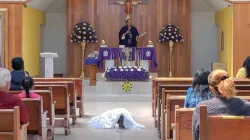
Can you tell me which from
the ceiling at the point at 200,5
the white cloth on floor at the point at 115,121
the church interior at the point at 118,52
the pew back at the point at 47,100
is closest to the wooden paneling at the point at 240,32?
the church interior at the point at 118,52

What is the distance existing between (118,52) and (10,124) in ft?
31.4

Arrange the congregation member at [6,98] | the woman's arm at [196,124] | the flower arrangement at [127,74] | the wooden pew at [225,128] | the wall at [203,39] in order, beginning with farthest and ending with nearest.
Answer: the wall at [203,39], the flower arrangement at [127,74], the congregation member at [6,98], the woman's arm at [196,124], the wooden pew at [225,128]

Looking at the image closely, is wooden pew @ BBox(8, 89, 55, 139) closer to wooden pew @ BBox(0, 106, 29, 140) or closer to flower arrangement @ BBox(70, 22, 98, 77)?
wooden pew @ BBox(0, 106, 29, 140)

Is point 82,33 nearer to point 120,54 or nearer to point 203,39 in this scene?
point 120,54

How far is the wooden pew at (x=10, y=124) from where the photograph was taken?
3.68 meters

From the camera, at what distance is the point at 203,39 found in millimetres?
16625

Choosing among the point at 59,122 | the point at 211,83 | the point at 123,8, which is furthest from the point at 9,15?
the point at 211,83

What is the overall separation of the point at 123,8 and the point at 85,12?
1256 mm

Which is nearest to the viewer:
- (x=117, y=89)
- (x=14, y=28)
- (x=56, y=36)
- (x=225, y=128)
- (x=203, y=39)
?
(x=225, y=128)

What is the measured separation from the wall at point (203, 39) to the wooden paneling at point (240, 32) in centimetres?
257

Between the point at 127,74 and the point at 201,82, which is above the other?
the point at 201,82

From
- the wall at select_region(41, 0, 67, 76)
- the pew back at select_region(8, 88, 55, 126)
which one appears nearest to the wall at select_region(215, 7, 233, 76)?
the wall at select_region(41, 0, 67, 76)

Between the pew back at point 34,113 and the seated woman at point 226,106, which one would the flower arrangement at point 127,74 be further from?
the seated woman at point 226,106

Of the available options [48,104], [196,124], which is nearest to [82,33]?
[48,104]
